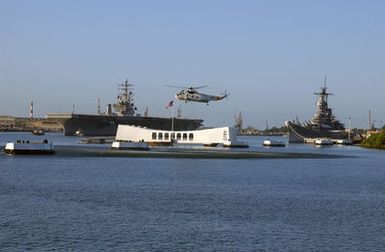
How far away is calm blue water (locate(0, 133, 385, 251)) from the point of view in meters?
28.8

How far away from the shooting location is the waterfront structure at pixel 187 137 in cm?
15007

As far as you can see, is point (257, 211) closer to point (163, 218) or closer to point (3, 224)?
point (163, 218)

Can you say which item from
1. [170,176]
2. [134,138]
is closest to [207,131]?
[134,138]

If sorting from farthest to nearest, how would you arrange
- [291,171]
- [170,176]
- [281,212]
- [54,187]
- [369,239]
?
1. [291,171]
2. [170,176]
3. [54,187]
4. [281,212]
5. [369,239]

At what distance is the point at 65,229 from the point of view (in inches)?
1222

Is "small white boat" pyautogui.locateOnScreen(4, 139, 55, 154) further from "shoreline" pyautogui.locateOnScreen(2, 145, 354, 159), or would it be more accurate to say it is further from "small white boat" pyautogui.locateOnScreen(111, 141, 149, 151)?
"small white boat" pyautogui.locateOnScreen(111, 141, 149, 151)

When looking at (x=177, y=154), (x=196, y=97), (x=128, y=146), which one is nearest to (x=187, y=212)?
(x=177, y=154)

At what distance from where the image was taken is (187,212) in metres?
37.6

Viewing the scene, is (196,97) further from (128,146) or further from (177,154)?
(177,154)

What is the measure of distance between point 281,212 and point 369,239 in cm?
839

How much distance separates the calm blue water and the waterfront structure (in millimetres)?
84847

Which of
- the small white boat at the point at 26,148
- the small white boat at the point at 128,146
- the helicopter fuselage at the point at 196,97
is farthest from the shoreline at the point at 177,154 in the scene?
the helicopter fuselage at the point at 196,97

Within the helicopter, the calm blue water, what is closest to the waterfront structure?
the helicopter

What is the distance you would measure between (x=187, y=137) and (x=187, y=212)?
380 feet
